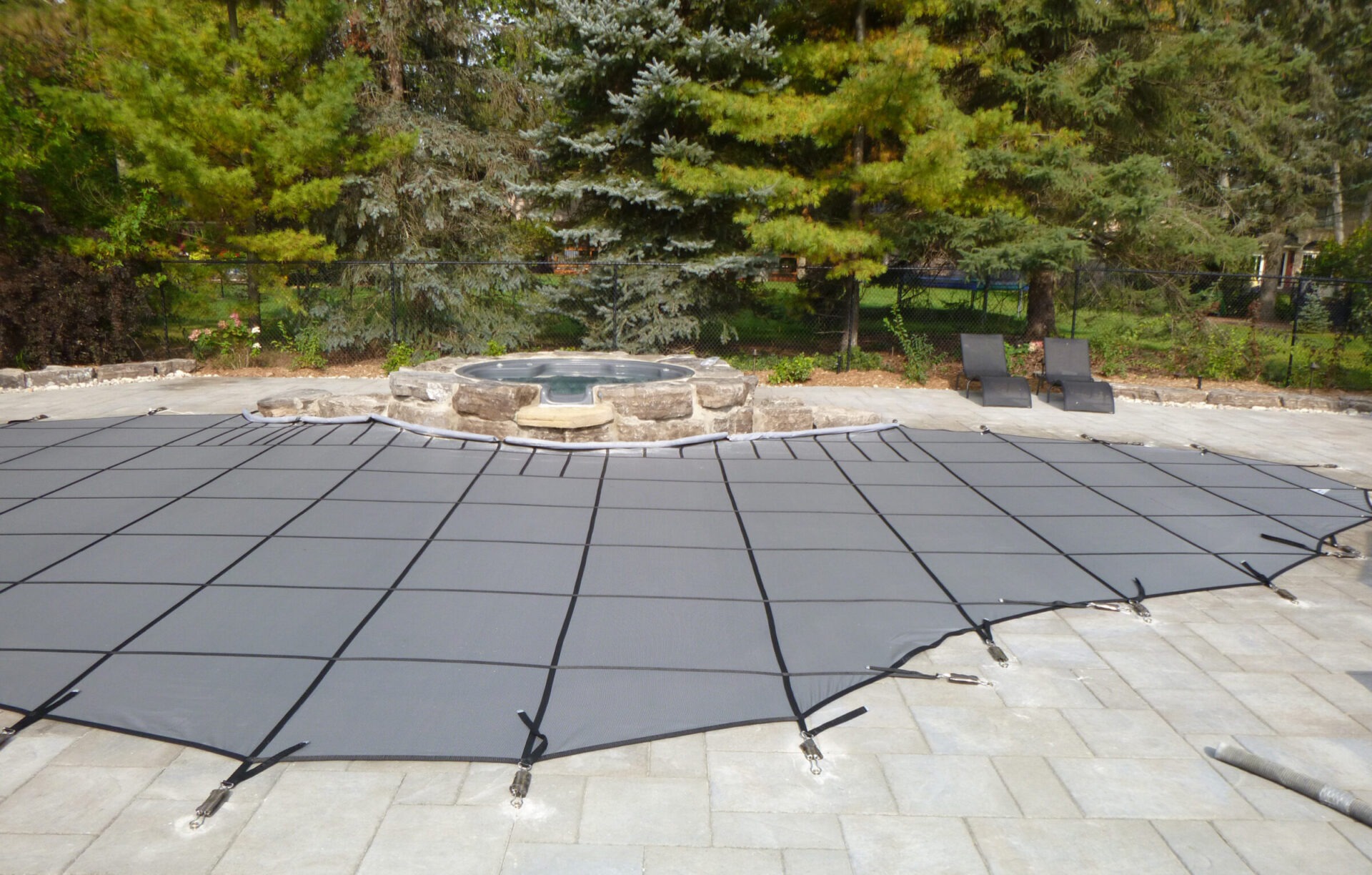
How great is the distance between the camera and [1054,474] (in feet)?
19.5

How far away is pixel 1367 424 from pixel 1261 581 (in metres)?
5.30

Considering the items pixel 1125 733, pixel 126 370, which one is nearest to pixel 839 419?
pixel 1125 733

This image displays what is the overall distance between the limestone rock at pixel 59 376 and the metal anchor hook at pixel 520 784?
8802mm

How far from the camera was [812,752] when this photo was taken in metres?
2.68

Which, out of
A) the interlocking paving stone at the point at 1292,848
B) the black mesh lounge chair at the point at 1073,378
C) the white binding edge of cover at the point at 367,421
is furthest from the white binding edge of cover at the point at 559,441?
the interlocking paving stone at the point at 1292,848

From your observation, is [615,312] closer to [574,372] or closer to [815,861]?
[574,372]

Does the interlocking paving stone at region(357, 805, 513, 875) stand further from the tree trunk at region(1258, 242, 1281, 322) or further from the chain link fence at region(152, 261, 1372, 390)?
the tree trunk at region(1258, 242, 1281, 322)

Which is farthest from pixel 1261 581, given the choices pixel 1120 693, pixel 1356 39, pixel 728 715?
pixel 1356 39

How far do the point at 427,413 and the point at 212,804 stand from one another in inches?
179

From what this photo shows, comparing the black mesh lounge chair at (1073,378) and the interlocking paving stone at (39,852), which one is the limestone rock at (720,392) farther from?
the interlocking paving stone at (39,852)

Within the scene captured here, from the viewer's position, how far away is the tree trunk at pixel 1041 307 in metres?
11.6

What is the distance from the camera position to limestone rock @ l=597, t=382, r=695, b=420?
6.48 meters

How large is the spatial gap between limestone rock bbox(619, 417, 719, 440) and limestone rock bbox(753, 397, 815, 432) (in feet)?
2.03

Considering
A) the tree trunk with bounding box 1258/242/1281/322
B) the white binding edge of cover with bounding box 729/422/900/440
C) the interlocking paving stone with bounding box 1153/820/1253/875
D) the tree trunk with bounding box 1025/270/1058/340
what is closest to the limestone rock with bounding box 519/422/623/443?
the white binding edge of cover with bounding box 729/422/900/440
